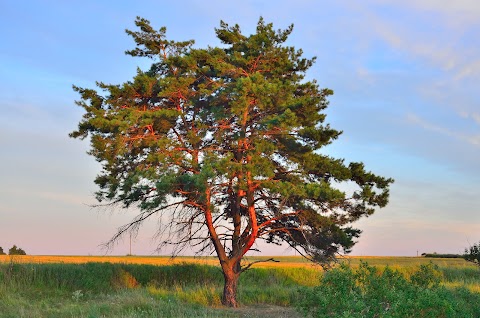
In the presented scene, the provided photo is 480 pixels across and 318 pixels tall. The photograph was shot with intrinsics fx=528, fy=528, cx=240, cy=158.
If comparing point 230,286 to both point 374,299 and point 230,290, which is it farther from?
point 374,299

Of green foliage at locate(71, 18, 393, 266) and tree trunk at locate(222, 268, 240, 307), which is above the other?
green foliage at locate(71, 18, 393, 266)

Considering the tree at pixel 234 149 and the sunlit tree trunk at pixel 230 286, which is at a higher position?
the tree at pixel 234 149

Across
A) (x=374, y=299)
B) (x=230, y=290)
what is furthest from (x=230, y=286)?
(x=374, y=299)

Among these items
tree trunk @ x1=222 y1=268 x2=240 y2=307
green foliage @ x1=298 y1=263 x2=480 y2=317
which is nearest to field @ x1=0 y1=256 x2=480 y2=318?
green foliage @ x1=298 y1=263 x2=480 y2=317

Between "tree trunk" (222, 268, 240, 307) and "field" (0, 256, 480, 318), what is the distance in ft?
1.17

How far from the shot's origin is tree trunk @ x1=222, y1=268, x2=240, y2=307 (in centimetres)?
1962

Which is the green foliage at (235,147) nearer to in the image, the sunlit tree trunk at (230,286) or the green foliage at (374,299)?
the sunlit tree trunk at (230,286)

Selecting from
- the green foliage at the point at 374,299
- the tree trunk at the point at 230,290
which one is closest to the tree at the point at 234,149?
the tree trunk at the point at 230,290

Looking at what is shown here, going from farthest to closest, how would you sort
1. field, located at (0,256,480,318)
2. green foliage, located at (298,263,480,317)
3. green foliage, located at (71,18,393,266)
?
green foliage, located at (71,18,393,266)
field, located at (0,256,480,318)
green foliage, located at (298,263,480,317)

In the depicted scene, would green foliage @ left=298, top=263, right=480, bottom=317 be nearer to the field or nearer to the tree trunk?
the field

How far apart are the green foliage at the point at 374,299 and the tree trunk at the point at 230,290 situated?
10.1m

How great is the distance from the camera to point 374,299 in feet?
29.9

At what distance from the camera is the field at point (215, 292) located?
29.3 feet

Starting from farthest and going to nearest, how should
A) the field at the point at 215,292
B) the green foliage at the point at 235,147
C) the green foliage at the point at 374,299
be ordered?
the green foliage at the point at 235,147 → the field at the point at 215,292 → the green foliage at the point at 374,299
